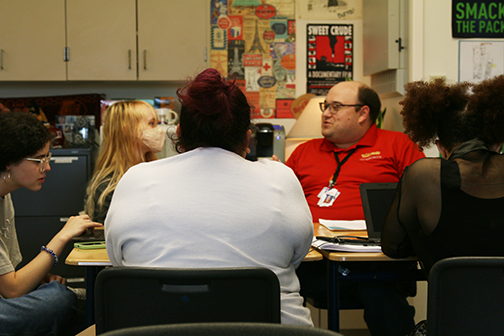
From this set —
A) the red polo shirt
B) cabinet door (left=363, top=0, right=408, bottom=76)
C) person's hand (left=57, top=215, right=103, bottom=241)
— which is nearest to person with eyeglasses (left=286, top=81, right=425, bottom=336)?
the red polo shirt

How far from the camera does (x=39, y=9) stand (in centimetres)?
334

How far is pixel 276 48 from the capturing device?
374 centimetres

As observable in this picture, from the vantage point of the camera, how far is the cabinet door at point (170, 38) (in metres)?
3.38

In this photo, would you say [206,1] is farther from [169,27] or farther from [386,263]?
[386,263]

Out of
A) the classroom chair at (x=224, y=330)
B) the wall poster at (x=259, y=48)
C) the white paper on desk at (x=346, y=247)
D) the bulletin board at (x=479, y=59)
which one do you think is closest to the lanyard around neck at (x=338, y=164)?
the bulletin board at (x=479, y=59)

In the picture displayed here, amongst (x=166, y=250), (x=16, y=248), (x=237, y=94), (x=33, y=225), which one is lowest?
(x=33, y=225)

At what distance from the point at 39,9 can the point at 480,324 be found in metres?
3.39

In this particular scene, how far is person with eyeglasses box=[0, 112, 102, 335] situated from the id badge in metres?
1.28

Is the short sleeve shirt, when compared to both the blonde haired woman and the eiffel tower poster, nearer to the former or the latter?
the blonde haired woman

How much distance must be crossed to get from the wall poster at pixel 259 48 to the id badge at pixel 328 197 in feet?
4.33

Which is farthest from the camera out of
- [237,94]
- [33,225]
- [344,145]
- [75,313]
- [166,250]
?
[33,225]

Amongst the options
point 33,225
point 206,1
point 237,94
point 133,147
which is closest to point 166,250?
point 237,94

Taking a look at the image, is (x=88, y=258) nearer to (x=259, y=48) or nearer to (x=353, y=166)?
(x=353, y=166)

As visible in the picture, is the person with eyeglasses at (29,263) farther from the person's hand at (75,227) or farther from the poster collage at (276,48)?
the poster collage at (276,48)
